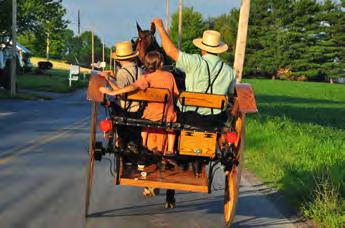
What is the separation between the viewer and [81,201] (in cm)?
790

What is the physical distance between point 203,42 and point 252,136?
9.28m

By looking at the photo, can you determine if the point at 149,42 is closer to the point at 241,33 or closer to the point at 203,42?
the point at 203,42

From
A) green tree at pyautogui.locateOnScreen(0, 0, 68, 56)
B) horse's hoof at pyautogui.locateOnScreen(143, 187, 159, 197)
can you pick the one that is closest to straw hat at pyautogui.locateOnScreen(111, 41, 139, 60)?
horse's hoof at pyautogui.locateOnScreen(143, 187, 159, 197)

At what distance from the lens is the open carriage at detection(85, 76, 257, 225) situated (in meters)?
6.63

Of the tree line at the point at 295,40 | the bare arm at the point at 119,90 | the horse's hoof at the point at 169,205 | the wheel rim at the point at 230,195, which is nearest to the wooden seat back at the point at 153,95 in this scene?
the bare arm at the point at 119,90

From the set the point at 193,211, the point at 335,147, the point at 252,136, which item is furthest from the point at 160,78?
the point at 252,136

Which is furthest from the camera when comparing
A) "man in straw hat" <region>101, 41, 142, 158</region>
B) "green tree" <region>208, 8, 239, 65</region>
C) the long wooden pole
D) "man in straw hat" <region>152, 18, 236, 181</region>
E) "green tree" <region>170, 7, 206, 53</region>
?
"green tree" <region>170, 7, 206, 53</region>

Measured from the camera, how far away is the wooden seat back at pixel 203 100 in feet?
21.6

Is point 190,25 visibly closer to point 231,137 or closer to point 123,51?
point 123,51

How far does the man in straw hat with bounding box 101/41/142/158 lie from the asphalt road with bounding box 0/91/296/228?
2.95 feet

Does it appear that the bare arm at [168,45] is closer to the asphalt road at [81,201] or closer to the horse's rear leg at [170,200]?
the asphalt road at [81,201]

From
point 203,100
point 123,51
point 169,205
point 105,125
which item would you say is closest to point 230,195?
point 169,205

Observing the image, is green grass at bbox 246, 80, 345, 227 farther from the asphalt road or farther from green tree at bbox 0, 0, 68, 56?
green tree at bbox 0, 0, 68, 56

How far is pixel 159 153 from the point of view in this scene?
6.96 meters
